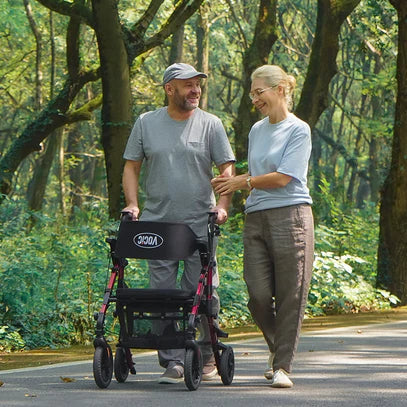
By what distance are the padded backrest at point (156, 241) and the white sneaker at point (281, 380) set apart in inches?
39.7

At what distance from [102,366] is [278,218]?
153cm

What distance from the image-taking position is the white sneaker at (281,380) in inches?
299

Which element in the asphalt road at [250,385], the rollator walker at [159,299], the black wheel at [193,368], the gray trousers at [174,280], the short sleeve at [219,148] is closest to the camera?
the asphalt road at [250,385]

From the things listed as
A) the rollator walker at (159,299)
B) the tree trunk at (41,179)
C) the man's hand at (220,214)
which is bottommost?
the tree trunk at (41,179)

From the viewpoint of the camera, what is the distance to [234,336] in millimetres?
12414

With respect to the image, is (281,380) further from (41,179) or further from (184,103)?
(41,179)

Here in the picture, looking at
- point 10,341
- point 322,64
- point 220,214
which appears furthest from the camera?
point 322,64

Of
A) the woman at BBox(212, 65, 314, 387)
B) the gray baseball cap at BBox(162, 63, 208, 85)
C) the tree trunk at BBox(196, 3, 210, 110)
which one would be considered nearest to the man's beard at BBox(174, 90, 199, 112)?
the gray baseball cap at BBox(162, 63, 208, 85)

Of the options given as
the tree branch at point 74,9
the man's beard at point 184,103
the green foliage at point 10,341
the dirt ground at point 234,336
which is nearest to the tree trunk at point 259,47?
the tree branch at point 74,9

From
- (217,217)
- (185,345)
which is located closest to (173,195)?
(217,217)

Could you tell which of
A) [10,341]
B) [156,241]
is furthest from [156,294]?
[10,341]

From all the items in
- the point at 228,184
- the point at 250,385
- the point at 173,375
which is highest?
the point at 228,184

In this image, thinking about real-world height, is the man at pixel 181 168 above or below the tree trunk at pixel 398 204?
above

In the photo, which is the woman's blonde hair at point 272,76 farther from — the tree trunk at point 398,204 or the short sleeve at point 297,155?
the tree trunk at point 398,204
